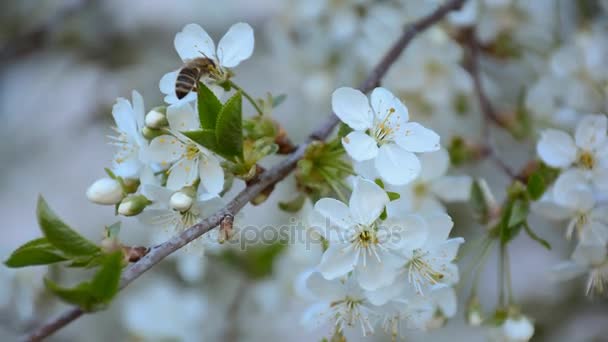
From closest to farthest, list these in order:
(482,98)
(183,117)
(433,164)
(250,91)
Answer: (183,117)
(433,164)
(482,98)
(250,91)

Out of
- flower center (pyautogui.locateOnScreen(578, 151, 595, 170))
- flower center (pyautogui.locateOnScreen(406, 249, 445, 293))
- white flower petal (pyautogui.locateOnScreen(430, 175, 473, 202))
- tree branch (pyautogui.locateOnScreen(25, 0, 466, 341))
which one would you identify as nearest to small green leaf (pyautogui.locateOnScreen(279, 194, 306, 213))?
tree branch (pyautogui.locateOnScreen(25, 0, 466, 341))

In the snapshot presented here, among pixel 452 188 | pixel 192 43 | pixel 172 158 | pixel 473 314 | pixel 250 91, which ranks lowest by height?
pixel 250 91

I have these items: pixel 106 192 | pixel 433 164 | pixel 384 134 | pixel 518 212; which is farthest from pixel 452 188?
pixel 106 192

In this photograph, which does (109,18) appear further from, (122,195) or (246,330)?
(122,195)

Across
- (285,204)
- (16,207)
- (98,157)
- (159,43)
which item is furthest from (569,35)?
(16,207)

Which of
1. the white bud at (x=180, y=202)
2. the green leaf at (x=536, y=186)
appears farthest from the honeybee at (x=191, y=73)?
the green leaf at (x=536, y=186)

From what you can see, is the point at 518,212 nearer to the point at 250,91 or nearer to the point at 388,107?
the point at 388,107

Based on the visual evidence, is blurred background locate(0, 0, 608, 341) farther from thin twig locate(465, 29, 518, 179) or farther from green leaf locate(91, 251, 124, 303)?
green leaf locate(91, 251, 124, 303)
